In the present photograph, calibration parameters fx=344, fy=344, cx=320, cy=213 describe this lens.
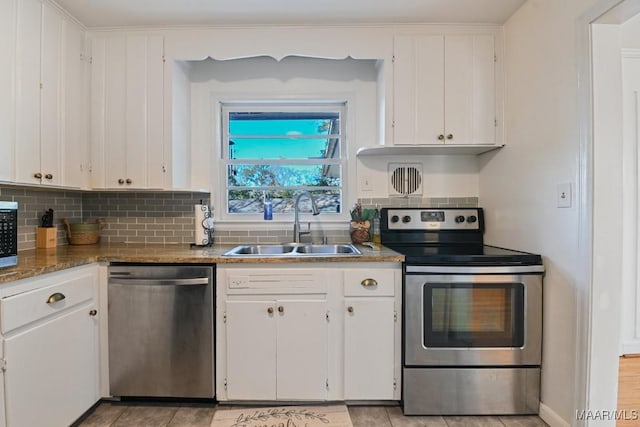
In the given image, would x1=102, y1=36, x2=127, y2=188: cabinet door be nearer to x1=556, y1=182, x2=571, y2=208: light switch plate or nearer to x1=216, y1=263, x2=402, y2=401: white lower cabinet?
x1=216, y1=263, x2=402, y2=401: white lower cabinet

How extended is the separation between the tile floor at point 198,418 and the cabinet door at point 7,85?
4.40 ft

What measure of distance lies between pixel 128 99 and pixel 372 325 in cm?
209

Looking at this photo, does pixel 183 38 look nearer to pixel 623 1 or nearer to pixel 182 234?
pixel 182 234

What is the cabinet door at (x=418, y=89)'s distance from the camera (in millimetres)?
2227

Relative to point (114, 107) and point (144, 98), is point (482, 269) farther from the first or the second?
point (114, 107)

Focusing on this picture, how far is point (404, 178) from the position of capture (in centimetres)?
259

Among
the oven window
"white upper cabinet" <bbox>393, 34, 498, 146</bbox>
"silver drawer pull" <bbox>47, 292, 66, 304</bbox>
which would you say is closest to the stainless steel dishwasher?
"silver drawer pull" <bbox>47, 292, 66, 304</bbox>

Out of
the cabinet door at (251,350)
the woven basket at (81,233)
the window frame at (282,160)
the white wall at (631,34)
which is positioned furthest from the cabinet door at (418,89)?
the woven basket at (81,233)

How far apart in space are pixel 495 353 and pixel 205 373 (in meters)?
1.60

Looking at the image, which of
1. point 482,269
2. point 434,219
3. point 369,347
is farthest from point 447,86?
point 369,347

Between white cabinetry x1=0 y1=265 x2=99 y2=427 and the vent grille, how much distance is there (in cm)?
200

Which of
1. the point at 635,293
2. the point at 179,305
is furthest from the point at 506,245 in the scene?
the point at 179,305

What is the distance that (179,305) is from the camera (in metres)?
1.90

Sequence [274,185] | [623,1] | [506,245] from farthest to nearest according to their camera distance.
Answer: [274,185]
[506,245]
[623,1]
